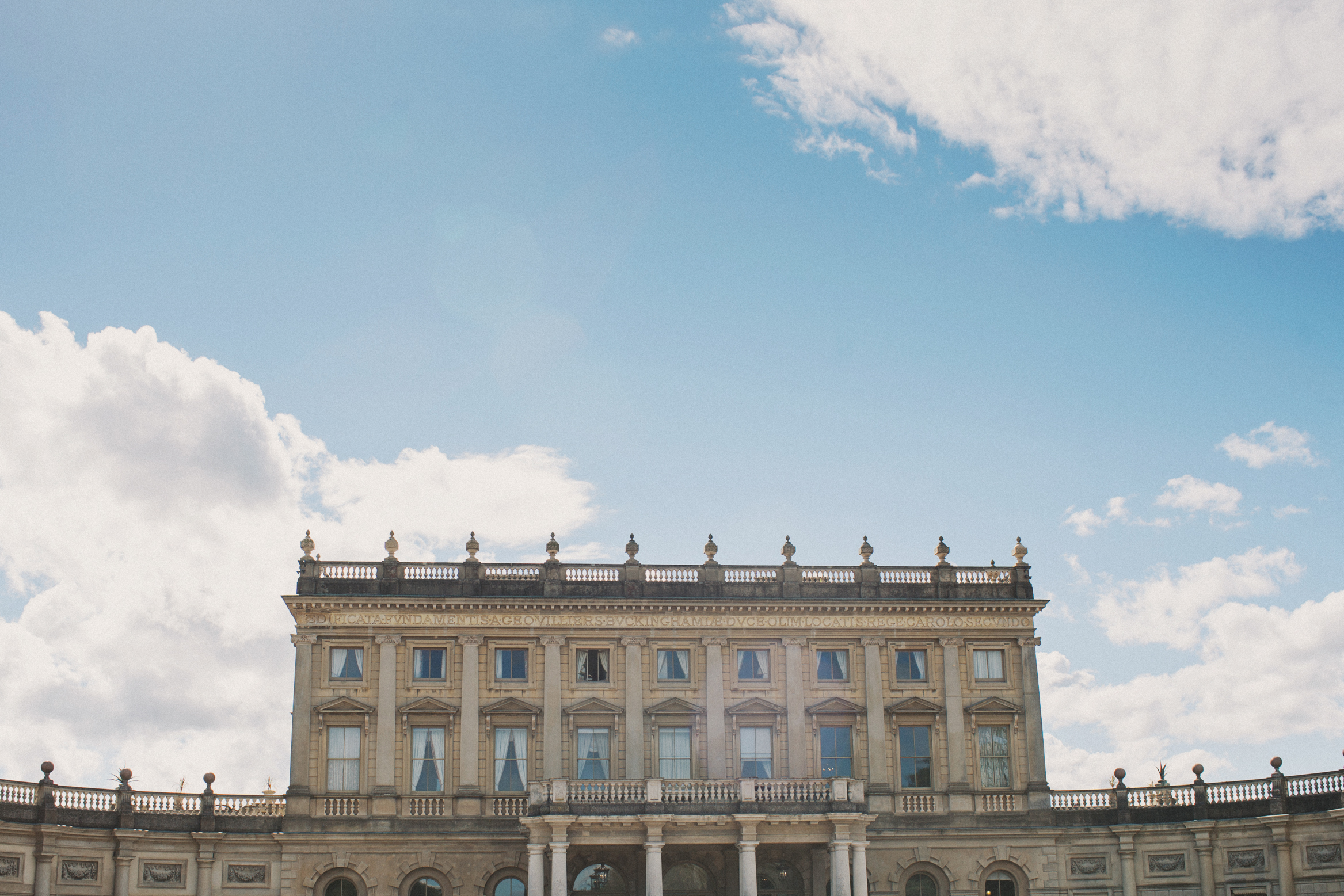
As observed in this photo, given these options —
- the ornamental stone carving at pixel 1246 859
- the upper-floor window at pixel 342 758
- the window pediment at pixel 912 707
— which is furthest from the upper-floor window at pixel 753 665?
the ornamental stone carving at pixel 1246 859

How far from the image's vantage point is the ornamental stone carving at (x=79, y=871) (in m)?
44.2

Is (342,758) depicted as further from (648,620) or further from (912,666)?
(912,666)

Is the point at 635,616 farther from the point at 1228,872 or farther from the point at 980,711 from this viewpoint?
the point at 1228,872

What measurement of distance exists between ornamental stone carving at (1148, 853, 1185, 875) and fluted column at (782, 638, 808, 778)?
490 inches

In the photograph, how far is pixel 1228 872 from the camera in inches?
1812

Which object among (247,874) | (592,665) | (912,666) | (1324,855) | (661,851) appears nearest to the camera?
(661,851)

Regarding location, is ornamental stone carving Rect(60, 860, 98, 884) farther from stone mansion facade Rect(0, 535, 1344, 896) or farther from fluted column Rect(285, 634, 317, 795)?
fluted column Rect(285, 634, 317, 795)

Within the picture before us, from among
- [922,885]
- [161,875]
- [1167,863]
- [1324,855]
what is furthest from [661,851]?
[1324,855]

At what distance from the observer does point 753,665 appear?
49.4 m

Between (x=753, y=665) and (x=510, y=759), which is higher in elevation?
(x=753, y=665)

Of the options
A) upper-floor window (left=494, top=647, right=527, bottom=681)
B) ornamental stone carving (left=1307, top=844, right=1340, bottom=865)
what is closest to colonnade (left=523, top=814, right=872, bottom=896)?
upper-floor window (left=494, top=647, right=527, bottom=681)

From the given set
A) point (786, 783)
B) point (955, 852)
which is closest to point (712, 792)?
point (786, 783)

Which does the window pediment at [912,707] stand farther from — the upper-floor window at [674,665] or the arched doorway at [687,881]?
the arched doorway at [687,881]

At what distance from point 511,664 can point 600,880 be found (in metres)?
8.12
